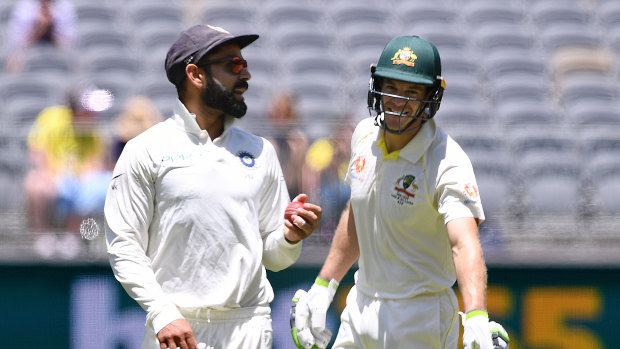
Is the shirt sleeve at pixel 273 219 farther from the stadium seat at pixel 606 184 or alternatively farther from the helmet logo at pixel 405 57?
the stadium seat at pixel 606 184

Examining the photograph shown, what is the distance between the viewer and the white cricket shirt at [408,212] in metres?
4.07

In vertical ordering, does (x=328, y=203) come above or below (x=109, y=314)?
above

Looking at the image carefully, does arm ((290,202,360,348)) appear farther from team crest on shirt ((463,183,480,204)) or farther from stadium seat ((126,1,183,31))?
stadium seat ((126,1,183,31))

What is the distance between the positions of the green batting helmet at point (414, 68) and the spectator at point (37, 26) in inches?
288

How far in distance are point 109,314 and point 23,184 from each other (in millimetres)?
1187

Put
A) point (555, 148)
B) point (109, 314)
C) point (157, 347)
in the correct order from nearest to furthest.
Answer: point (157, 347) → point (109, 314) → point (555, 148)

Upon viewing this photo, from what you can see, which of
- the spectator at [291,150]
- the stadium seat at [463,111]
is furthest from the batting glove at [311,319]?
the stadium seat at [463,111]

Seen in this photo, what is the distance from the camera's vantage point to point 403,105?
4.12 metres

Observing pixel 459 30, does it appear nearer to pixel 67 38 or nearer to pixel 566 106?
pixel 566 106

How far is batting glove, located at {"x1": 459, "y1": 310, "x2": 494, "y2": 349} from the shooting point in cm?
356

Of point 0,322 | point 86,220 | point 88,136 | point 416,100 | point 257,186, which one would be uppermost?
point 416,100

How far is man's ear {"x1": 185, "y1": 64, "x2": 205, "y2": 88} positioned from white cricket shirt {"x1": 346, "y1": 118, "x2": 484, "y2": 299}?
812mm

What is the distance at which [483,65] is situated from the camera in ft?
38.2

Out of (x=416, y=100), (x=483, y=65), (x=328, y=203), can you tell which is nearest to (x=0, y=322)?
(x=328, y=203)
